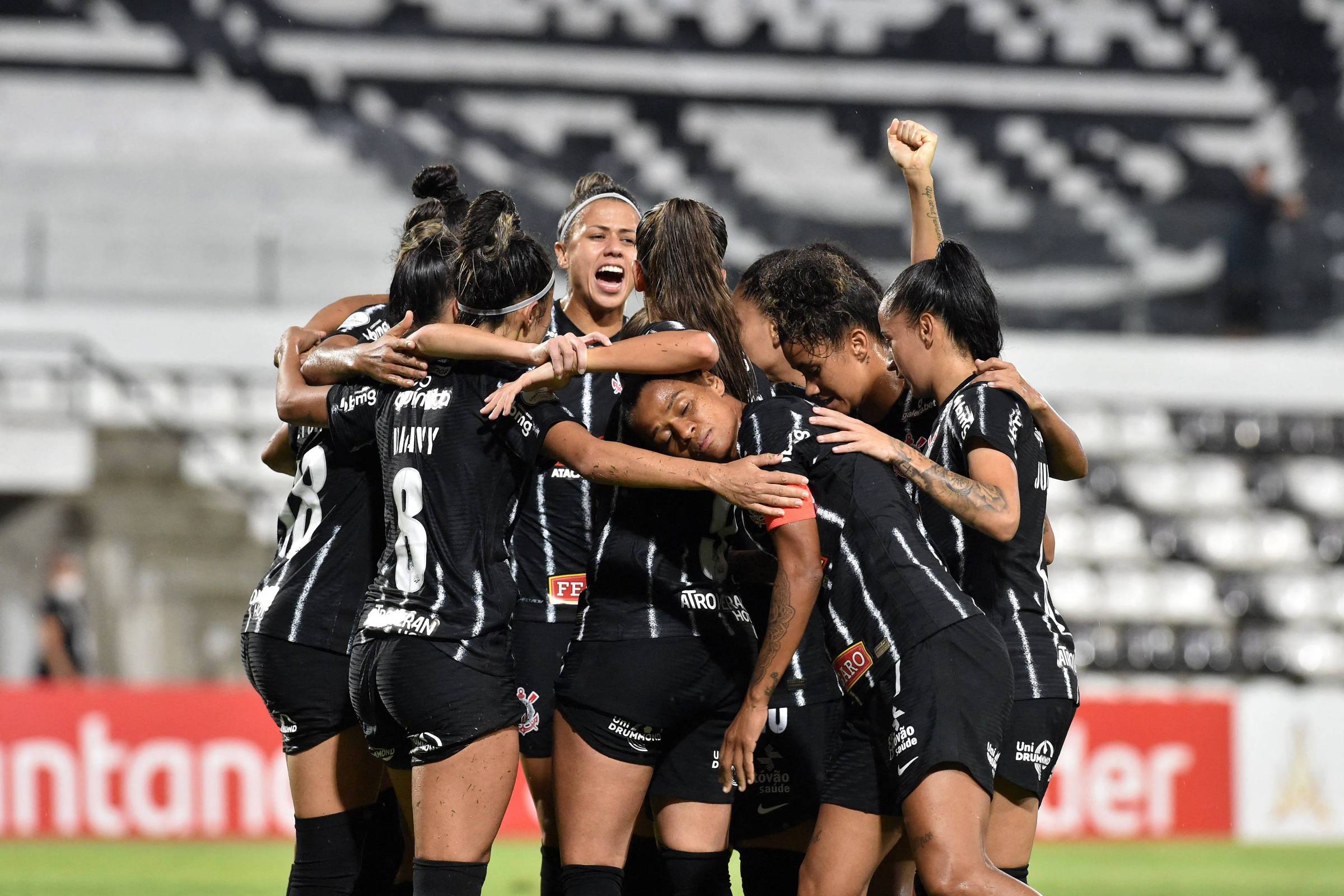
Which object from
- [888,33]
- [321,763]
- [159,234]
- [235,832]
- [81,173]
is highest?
[888,33]

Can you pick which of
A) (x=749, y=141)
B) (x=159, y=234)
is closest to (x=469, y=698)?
(x=159, y=234)

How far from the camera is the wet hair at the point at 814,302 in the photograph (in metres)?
3.79

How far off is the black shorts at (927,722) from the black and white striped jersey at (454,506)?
34.2 inches

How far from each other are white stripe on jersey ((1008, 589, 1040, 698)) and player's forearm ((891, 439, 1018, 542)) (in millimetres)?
255

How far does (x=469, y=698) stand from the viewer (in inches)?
135

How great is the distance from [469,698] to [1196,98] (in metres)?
17.1

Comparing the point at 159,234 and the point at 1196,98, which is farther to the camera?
the point at 1196,98

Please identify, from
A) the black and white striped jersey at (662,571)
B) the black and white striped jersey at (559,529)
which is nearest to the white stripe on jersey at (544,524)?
the black and white striped jersey at (559,529)

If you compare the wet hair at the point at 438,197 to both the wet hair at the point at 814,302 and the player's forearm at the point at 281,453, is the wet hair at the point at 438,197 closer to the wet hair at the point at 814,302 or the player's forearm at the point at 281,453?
the player's forearm at the point at 281,453

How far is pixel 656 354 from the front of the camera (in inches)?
137

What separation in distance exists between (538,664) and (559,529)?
37cm

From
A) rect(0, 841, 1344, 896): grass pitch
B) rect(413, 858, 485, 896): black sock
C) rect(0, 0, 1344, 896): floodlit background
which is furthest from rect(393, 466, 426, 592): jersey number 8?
rect(0, 0, 1344, 896): floodlit background

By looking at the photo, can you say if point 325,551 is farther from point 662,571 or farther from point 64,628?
point 64,628

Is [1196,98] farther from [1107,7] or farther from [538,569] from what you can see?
[538,569]
